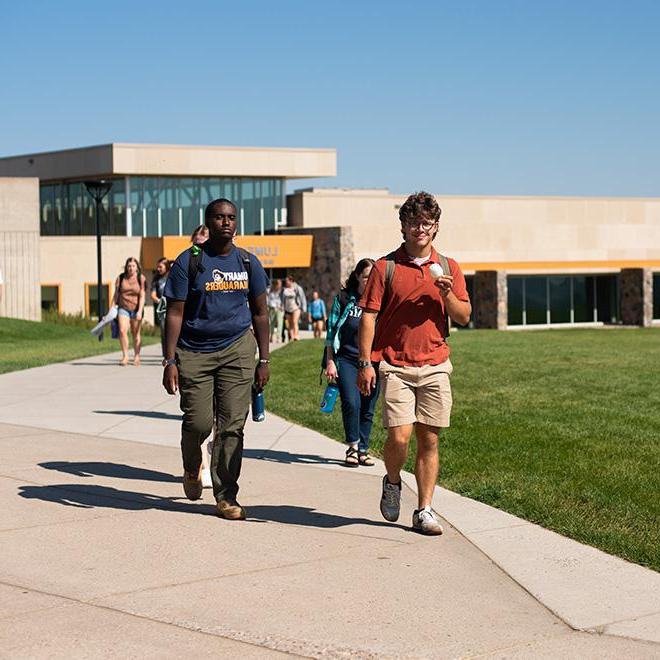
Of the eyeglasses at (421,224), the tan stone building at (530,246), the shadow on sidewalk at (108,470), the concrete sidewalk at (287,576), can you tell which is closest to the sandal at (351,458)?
the concrete sidewalk at (287,576)

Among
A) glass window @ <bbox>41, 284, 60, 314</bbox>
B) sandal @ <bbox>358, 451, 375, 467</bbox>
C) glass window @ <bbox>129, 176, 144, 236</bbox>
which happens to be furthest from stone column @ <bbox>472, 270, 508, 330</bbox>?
sandal @ <bbox>358, 451, 375, 467</bbox>

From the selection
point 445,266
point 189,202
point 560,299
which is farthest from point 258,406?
point 560,299

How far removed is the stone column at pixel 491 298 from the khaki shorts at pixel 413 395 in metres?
51.1

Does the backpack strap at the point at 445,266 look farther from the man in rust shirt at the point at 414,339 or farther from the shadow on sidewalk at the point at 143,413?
the shadow on sidewalk at the point at 143,413

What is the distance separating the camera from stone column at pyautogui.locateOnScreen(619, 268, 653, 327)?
2434 inches

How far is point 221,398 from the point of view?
338 inches

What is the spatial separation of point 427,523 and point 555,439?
4927 mm

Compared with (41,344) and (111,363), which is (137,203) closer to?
(41,344)

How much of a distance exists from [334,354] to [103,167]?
1902 inches

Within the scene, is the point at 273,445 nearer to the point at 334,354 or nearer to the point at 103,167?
the point at 334,354

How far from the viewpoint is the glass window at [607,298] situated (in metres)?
63.7

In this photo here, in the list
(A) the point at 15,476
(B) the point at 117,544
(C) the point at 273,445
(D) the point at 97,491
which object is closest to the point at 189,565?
(B) the point at 117,544

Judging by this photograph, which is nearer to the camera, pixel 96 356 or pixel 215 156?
pixel 96 356

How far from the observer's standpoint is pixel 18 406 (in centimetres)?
1559
